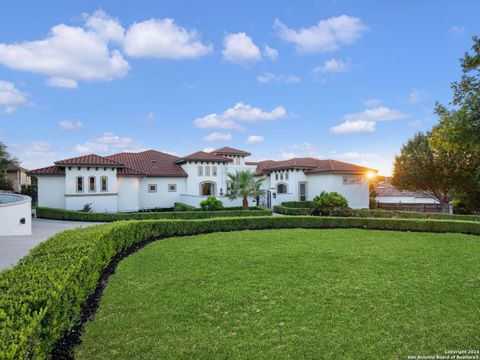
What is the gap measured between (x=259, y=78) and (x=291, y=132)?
26.5 feet

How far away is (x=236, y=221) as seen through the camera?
58.0 ft

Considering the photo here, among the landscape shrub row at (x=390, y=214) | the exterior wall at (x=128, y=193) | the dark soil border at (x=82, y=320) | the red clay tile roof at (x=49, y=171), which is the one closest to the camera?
the dark soil border at (x=82, y=320)

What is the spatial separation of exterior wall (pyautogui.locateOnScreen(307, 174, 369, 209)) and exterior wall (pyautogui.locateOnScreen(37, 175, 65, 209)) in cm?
2443

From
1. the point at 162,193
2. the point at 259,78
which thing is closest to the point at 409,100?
the point at 259,78

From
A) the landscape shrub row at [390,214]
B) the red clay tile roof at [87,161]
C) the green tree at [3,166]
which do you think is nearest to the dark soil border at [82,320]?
the red clay tile roof at [87,161]

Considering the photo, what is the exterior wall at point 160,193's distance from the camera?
2958 cm

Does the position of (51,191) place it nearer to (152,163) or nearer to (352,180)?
(152,163)

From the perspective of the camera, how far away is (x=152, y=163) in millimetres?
32219

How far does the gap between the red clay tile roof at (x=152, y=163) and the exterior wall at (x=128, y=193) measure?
49.7 inches

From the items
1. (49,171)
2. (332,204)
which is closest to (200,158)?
(49,171)

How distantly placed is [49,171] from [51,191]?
1.70m

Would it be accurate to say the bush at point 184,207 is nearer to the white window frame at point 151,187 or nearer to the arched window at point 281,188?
the white window frame at point 151,187

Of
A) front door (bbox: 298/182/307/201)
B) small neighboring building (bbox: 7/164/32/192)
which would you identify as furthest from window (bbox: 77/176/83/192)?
small neighboring building (bbox: 7/164/32/192)

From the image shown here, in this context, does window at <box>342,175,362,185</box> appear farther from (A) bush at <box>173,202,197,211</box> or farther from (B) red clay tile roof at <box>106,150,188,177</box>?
(B) red clay tile roof at <box>106,150,188,177</box>
